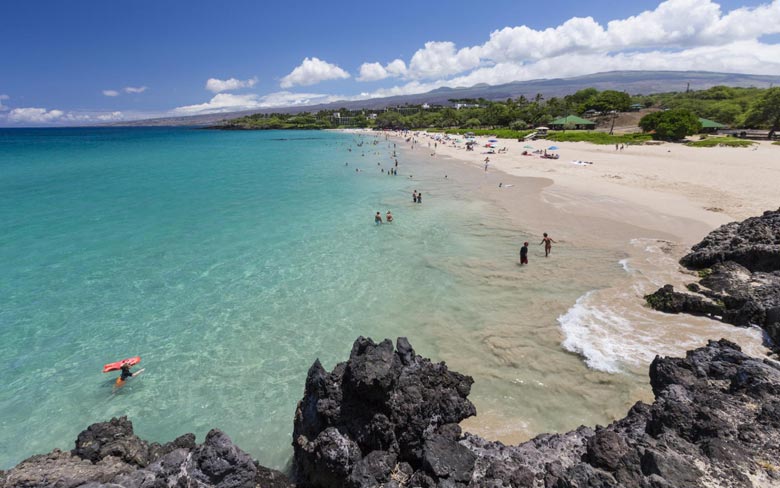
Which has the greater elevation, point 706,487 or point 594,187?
point 706,487

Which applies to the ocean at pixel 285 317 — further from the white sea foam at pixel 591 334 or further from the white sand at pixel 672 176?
the white sand at pixel 672 176

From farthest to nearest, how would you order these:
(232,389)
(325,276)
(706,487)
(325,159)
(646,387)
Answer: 1. (325,159)
2. (325,276)
3. (232,389)
4. (646,387)
5. (706,487)

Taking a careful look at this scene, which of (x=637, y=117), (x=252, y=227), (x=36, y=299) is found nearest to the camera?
(x=36, y=299)

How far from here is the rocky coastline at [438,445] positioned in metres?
5.71

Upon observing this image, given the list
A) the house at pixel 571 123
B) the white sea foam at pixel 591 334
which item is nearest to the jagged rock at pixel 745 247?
the white sea foam at pixel 591 334

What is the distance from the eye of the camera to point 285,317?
15.3 meters

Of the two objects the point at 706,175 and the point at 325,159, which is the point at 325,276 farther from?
the point at 325,159

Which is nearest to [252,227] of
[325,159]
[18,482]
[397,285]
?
[397,285]

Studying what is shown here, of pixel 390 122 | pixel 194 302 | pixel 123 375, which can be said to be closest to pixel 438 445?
pixel 123 375

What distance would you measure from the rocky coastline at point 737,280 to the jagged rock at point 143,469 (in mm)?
14284

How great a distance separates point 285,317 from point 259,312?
4.21 ft

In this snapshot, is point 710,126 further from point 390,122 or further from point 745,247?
point 390,122

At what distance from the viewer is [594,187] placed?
115 ft

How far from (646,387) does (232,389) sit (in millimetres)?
11643
